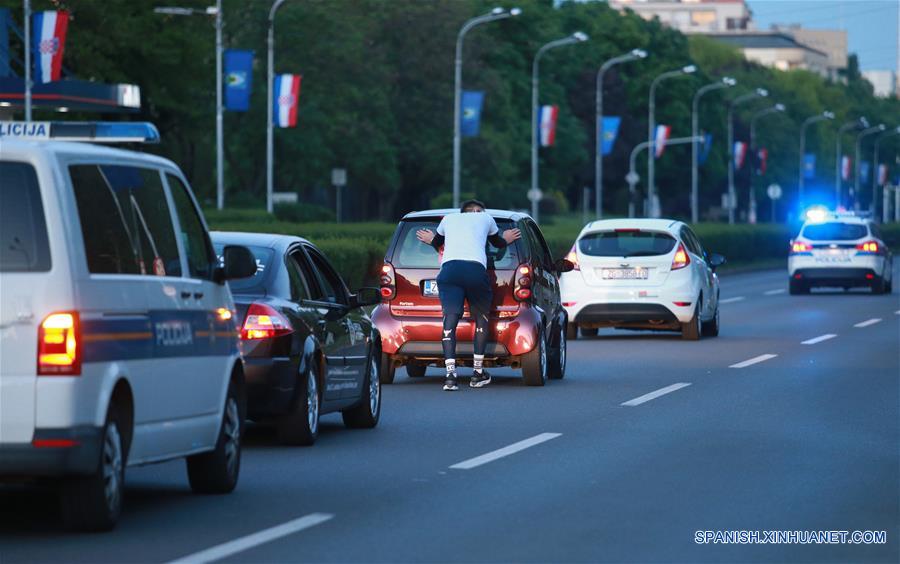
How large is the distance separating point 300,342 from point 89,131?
2593 mm

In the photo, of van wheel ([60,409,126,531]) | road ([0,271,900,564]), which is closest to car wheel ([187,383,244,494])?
road ([0,271,900,564])

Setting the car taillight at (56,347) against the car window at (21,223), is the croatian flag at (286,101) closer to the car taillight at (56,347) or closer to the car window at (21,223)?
the car window at (21,223)

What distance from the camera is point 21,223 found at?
9.70 metres

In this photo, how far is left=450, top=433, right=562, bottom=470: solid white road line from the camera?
13.4 metres

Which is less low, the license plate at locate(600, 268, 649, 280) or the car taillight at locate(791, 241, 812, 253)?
the license plate at locate(600, 268, 649, 280)

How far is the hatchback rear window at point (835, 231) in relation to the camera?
151 feet

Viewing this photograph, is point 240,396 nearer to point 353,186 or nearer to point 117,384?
point 117,384

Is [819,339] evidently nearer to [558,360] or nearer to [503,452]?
[558,360]

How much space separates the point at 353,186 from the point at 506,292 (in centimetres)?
8555

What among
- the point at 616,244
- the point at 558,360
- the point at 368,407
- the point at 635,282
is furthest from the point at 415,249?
the point at 616,244

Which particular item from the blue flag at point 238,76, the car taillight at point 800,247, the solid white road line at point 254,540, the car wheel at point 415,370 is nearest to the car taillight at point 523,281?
the car wheel at point 415,370

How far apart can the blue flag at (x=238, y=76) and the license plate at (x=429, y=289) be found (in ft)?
142

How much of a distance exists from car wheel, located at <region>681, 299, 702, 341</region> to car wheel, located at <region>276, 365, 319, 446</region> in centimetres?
1427

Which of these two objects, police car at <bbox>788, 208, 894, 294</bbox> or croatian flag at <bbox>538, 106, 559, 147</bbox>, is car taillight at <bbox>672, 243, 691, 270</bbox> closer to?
police car at <bbox>788, 208, 894, 294</bbox>
